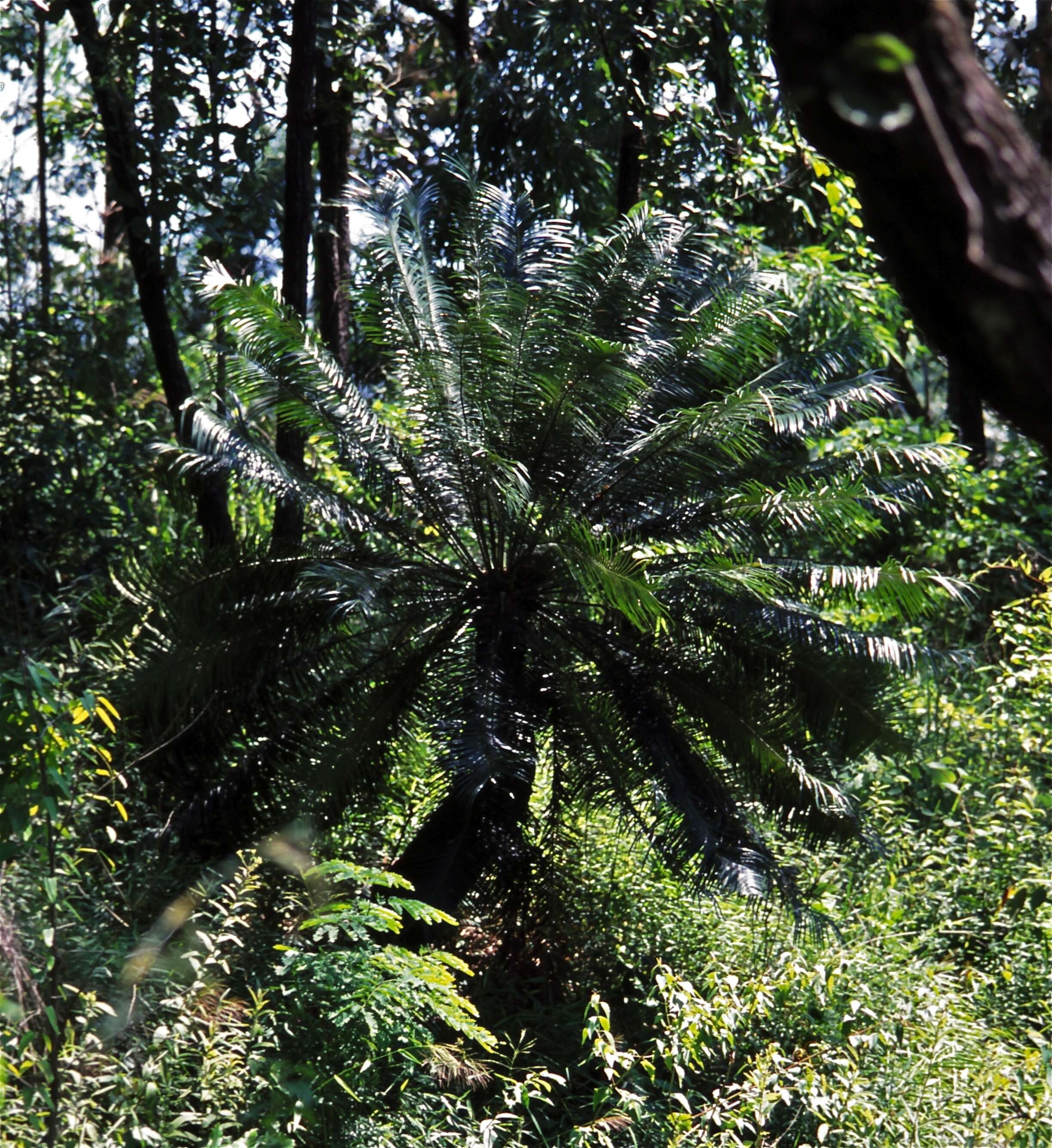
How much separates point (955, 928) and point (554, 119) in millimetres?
7124

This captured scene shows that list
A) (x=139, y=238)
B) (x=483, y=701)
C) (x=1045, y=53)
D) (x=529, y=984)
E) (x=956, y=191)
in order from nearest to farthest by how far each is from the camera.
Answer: (x=956, y=191), (x=1045, y=53), (x=483, y=701), (x=529, y=984), (x=139, y=238)

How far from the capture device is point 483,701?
6512mm

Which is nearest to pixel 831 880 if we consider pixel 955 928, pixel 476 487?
pixel 955 928

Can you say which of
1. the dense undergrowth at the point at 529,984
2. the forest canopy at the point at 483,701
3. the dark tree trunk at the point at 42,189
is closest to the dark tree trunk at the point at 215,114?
the forest canopy at the point at 483,701

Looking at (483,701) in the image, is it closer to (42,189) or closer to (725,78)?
(725,78)

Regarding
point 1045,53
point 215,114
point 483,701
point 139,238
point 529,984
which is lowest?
point 529,984

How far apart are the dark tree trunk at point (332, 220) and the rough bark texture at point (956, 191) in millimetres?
7509

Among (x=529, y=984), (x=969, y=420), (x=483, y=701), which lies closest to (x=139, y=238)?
(x=483, y=701)

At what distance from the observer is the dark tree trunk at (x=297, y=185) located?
8234mm

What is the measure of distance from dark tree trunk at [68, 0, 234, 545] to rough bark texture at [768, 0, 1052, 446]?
7256 mm

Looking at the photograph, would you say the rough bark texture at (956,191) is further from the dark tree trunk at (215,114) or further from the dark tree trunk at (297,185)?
the dark tree trunk at (215,114)

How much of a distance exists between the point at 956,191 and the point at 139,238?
27.4 ft

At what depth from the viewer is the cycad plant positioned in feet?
22.0

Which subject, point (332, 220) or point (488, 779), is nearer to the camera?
point (488, 779)
